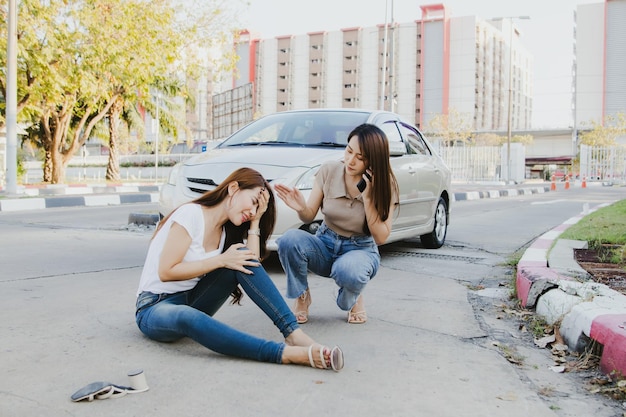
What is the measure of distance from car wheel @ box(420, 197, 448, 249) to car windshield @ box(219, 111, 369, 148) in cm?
169

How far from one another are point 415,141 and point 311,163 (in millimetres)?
2054

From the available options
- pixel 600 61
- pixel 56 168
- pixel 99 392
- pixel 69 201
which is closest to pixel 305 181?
pixel 99 392

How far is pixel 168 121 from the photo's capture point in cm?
3750

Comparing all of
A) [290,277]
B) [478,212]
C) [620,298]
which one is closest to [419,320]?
[290,277]

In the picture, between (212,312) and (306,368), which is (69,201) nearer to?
(212,312)

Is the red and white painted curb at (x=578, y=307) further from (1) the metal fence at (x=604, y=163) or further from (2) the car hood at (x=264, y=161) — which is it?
(1) the metal fence at (x=604, y=163)

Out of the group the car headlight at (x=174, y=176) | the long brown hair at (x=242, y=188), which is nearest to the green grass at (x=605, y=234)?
the long brown hair at (x=242, y=188)

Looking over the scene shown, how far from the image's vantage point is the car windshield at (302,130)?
22.0ft

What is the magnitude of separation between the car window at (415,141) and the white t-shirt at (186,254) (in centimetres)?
421

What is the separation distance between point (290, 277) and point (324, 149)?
2433mm

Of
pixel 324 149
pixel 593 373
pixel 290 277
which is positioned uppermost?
pixel 324 149

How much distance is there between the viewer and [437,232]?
8023 millimetres

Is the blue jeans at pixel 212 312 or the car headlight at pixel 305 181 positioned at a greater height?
the car headlight at pixel 305 181

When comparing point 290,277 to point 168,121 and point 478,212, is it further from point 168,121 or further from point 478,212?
point 168,121
